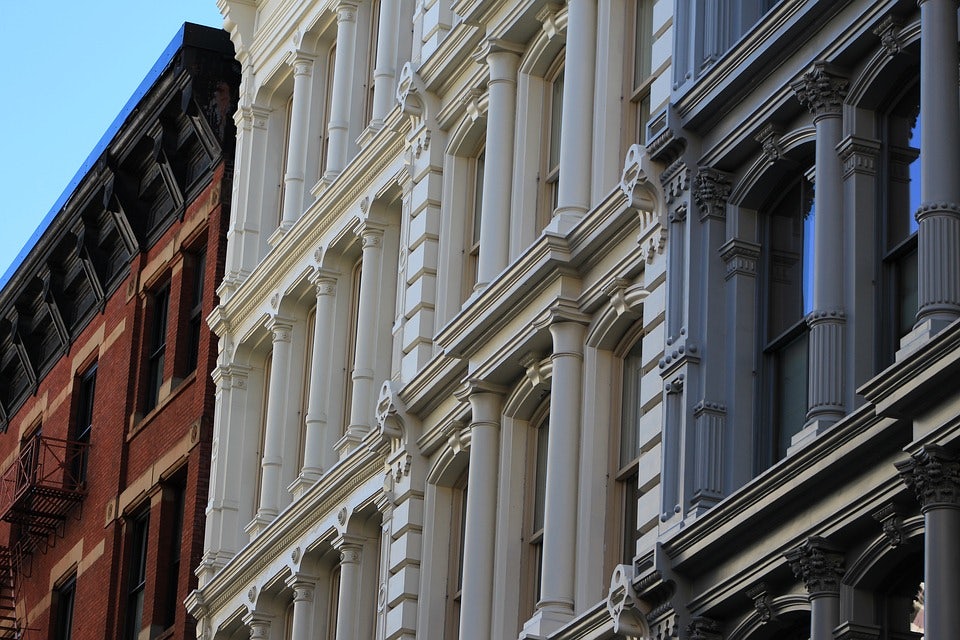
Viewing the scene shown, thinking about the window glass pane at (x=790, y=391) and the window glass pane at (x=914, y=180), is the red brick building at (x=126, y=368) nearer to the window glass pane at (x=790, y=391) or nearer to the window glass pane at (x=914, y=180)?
the window glass pane at (x=790, y=391)

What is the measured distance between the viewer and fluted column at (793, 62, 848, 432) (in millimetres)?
19656

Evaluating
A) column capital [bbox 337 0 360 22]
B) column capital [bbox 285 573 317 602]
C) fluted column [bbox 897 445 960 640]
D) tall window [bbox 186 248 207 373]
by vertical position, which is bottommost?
fluted column [bbox 897 445 960 640]

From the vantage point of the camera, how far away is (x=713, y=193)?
74.4 ft

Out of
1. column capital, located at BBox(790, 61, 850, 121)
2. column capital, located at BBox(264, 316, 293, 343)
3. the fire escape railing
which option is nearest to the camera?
column capital, located at BBox(790, 61, 850, 121)

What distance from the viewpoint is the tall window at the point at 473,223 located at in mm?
29594

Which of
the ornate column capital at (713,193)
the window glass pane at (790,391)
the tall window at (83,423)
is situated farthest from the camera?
the tall window at (83,423)

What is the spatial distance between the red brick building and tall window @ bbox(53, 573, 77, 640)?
4 cm

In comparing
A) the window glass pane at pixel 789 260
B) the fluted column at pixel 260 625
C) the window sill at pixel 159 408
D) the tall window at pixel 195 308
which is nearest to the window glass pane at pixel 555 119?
the window glass pane at pixel 789 260

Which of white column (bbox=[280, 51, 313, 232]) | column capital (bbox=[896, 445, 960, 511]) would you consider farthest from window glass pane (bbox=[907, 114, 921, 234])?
white column (bbox=[280, 51, 313, 232])

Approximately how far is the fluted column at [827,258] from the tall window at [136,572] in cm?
2111

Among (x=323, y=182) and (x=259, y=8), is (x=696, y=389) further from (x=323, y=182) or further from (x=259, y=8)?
(x=259, y=8)

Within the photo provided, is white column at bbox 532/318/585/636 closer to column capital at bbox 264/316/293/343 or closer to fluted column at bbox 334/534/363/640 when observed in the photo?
fluted column at bbox 334/534/363/640

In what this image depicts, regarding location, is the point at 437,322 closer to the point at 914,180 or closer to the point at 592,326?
the point at 592,326

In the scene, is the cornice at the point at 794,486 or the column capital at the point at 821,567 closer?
the cornice at the point at 794,486
